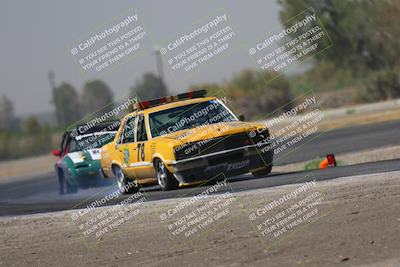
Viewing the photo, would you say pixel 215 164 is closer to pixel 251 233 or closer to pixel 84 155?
pixel 251 233

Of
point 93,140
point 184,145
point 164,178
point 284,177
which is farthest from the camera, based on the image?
point 93,140

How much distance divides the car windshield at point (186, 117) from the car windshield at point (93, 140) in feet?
10.4

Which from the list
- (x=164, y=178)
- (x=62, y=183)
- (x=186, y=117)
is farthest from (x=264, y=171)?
(x=62, y=183)

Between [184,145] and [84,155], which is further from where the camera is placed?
[84,155]

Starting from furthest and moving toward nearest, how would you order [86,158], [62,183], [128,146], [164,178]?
[62,183] → [86,158] → [128,146] → [164,178]

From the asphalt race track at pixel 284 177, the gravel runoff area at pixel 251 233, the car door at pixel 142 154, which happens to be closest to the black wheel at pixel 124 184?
the asphalt race track at pixel 284 177

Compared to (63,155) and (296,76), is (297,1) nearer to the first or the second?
(296,76)

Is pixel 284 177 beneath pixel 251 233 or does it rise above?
beneath

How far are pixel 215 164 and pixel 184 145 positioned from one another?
22.9 inches

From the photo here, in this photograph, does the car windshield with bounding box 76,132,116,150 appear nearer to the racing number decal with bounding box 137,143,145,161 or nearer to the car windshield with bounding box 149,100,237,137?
the racing number decal with bounding box 137,143,145,161

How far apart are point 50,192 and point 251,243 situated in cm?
1352

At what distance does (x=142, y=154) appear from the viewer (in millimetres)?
15758

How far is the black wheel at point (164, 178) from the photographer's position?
15.1 metres

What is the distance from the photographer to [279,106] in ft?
219
